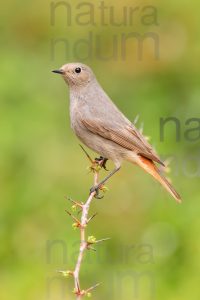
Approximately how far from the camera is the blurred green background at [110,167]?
7488mm

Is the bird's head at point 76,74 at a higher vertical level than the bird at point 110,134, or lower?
higher

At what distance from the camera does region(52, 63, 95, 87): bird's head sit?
23.5 ft

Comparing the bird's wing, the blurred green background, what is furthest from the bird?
the blurred green background

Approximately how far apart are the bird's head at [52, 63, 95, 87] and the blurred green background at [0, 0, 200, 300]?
4.95ft

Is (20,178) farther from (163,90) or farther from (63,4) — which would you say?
(63,4)

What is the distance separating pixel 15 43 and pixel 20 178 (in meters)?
3.12

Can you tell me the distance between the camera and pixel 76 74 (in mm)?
7184

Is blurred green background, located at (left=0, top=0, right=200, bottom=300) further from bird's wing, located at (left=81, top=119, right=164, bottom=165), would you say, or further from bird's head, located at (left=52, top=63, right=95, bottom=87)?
bird's head, located at (left=52, top=63, right=95, bottom=87)

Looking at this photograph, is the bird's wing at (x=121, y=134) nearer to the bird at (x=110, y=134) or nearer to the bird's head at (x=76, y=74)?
the bird at (x=110, y=134)

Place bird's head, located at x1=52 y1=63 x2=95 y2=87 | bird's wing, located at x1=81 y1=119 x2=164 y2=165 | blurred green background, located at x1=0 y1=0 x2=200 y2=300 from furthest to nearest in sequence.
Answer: blurred green background, located at x1=0 y1=0 x2=200 y2=300 → bird's head, located at x1=52 y1=63 x2=95 y2=87 → bird's wing, located at x1=81 y1=119 x2=164 y2=165

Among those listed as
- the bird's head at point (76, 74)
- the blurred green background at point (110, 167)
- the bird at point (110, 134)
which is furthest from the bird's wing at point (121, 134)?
the blurred green background at point (110, 167)

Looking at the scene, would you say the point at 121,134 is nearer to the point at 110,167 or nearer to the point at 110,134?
the point at 110,134

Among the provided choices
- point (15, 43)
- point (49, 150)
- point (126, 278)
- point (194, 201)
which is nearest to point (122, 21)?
point (15, 43)

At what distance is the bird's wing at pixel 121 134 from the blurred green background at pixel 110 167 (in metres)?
1.14
